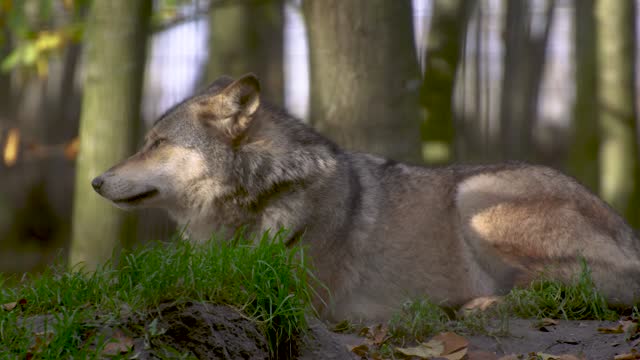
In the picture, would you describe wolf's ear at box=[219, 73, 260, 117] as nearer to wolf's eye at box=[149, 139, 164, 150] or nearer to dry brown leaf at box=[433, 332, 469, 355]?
wolf's eye at box=[149, 139, 164, 150]

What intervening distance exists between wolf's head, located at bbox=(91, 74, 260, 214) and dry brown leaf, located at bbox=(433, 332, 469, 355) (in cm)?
178

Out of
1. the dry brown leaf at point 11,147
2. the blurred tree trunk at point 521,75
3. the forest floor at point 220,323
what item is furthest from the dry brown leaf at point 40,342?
the blurred tree trunk at point 521,75

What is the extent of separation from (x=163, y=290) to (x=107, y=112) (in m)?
4.79

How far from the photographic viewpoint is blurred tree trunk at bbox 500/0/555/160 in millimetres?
14422

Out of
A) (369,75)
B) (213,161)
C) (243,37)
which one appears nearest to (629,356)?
(213,161)

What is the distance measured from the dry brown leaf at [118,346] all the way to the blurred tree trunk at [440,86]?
807 centimetres

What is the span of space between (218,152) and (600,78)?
20.8 feet

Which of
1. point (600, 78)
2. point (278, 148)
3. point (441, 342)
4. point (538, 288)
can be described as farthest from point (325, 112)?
point (600, 78)

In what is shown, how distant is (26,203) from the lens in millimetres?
13898

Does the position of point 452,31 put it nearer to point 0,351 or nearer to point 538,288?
point 538,288

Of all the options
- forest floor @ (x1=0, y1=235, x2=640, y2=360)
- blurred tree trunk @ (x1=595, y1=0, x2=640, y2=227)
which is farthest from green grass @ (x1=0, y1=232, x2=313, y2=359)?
blurred tree trunk @ (x1=595, y1=0, x2=640, y2=227)

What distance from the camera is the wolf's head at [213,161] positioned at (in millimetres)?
5996

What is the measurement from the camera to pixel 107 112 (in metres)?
8.54

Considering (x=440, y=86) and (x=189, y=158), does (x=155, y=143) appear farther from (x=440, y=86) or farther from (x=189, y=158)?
(x=440, y=86)
